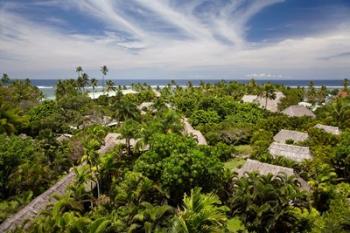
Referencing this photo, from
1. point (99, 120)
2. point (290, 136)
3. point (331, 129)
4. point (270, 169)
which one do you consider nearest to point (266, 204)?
point (270, 169)

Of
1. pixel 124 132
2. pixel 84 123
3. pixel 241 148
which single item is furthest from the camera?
pixel 84 123

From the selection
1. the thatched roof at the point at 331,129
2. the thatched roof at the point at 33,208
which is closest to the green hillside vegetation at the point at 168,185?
the thatched roof at the point at 33,208

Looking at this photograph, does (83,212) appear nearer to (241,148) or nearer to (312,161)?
(312,161)

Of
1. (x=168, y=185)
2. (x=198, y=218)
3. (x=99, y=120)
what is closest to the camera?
(x=198, y=218)

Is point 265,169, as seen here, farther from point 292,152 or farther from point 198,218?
point 198,218

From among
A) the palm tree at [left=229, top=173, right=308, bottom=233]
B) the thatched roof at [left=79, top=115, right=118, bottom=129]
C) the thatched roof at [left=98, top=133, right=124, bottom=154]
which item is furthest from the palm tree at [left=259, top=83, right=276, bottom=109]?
the palm tree at [left=229, top=173, right=308, bottom=233]

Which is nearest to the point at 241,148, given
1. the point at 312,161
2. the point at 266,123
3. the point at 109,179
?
the point at 266,123

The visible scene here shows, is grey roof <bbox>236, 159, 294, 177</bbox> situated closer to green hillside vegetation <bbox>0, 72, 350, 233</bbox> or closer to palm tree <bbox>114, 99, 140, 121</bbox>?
green hillside vegetation <bbox>0, 72, 350, 233</bbox>
